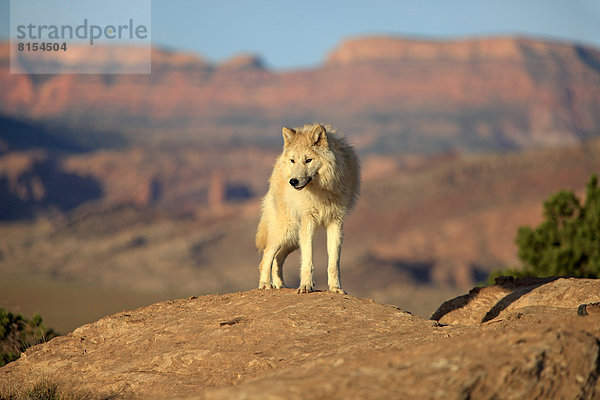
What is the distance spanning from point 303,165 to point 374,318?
7.49ft

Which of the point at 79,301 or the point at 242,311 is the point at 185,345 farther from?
the point at 79,301

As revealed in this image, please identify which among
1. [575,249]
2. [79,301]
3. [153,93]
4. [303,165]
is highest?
[153,93]

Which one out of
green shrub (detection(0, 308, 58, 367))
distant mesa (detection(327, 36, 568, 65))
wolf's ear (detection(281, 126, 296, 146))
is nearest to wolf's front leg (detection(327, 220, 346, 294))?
wolf's ear (detection(281, 126, 296, 146))

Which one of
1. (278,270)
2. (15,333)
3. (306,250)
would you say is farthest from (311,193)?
(15,333)

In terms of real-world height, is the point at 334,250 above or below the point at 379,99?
below

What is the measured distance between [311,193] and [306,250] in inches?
31.2

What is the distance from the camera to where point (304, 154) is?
9.71 m

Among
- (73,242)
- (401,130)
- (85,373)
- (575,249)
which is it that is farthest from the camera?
(401,130)

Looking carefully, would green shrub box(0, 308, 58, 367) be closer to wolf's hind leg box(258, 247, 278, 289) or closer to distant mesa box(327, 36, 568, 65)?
wolf's hind leg box(258, 247, 278, 289)

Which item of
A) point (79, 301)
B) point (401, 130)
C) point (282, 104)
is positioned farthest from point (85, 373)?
point (282, 104)

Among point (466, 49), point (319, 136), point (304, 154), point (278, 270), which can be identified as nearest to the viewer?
point (304, 154)

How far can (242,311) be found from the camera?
376 inches

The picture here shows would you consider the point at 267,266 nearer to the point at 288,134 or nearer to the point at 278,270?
the point at 278,270

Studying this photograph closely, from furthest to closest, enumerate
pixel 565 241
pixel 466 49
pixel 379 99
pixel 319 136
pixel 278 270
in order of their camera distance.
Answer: pixel 466 49
pixel 379 99
pixel 565 241
pixel 278 270
pixel 319 136
